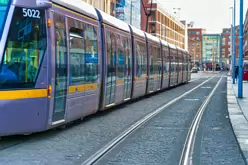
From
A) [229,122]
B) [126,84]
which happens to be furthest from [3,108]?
[126,84]

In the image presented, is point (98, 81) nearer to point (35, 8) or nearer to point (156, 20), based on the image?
point (35, 8)

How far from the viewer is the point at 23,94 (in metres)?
8.75

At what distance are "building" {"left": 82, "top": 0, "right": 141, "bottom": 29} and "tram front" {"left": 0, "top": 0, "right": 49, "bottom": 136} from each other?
39.2 m

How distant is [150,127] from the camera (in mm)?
11852

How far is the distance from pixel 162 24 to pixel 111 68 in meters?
90.4

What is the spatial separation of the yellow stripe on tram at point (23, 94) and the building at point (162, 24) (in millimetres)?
73329

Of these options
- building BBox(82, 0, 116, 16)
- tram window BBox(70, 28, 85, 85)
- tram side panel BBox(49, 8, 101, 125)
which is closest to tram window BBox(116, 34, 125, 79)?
tram side panel BBox(49, 8, 101, 125)

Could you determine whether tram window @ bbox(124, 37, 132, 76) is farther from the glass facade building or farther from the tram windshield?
the glass facade building

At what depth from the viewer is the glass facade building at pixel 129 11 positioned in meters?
67.2

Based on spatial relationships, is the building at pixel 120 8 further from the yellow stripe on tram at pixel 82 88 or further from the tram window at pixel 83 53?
the yellow stripe on tram at pixel 82 88

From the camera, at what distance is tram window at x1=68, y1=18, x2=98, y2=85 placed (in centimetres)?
1070

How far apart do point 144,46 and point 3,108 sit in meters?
12.7

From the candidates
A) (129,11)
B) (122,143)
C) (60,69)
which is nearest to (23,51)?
(60,69)

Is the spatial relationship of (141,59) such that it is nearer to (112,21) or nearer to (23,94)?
(112,21)
